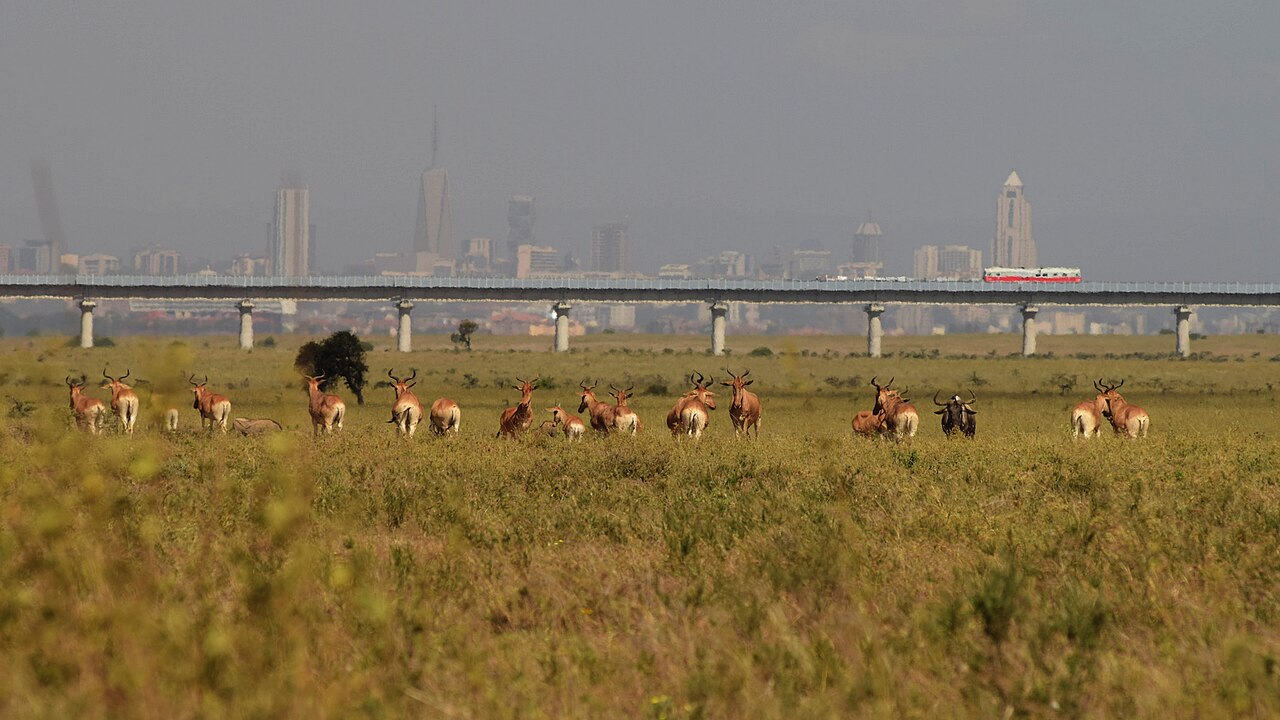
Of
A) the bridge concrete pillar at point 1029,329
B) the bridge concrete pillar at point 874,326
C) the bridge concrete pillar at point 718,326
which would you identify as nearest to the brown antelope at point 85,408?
the bridge concrete pillar at point 718,326

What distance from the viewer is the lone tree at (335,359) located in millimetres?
48656

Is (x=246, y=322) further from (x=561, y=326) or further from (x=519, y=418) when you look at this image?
(x=519, y=418)

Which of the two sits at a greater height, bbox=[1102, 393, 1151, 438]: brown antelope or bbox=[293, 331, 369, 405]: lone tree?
bbox=[293, 331, 369, 405]: lone tree

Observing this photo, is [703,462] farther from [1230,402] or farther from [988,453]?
[1230,402]

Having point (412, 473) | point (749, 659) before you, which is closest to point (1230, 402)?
point (412, 473)

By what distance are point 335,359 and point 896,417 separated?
28.6 metres

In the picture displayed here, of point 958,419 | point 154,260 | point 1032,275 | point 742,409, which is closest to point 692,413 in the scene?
point 742,409

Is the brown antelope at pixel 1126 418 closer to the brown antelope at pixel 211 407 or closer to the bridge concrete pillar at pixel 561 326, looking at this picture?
the brown antelope at pixel 211 407

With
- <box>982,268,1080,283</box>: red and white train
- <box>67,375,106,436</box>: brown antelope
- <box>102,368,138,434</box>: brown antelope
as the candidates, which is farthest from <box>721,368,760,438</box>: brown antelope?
<box>982,268,1080,283</box>: red and white train

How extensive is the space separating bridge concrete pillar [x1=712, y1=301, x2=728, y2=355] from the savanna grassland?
338 feet

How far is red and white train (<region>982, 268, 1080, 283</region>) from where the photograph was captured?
428ft

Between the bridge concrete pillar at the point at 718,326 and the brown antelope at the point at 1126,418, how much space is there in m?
95.6

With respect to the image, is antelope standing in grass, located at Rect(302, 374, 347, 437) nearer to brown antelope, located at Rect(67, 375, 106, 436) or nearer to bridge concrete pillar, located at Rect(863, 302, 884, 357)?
brown antelope, located at Rect(67, 375, 106, 436)

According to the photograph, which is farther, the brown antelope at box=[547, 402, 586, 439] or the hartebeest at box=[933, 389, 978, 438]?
the hartebeest at box=[933, 389, 978, 438]
